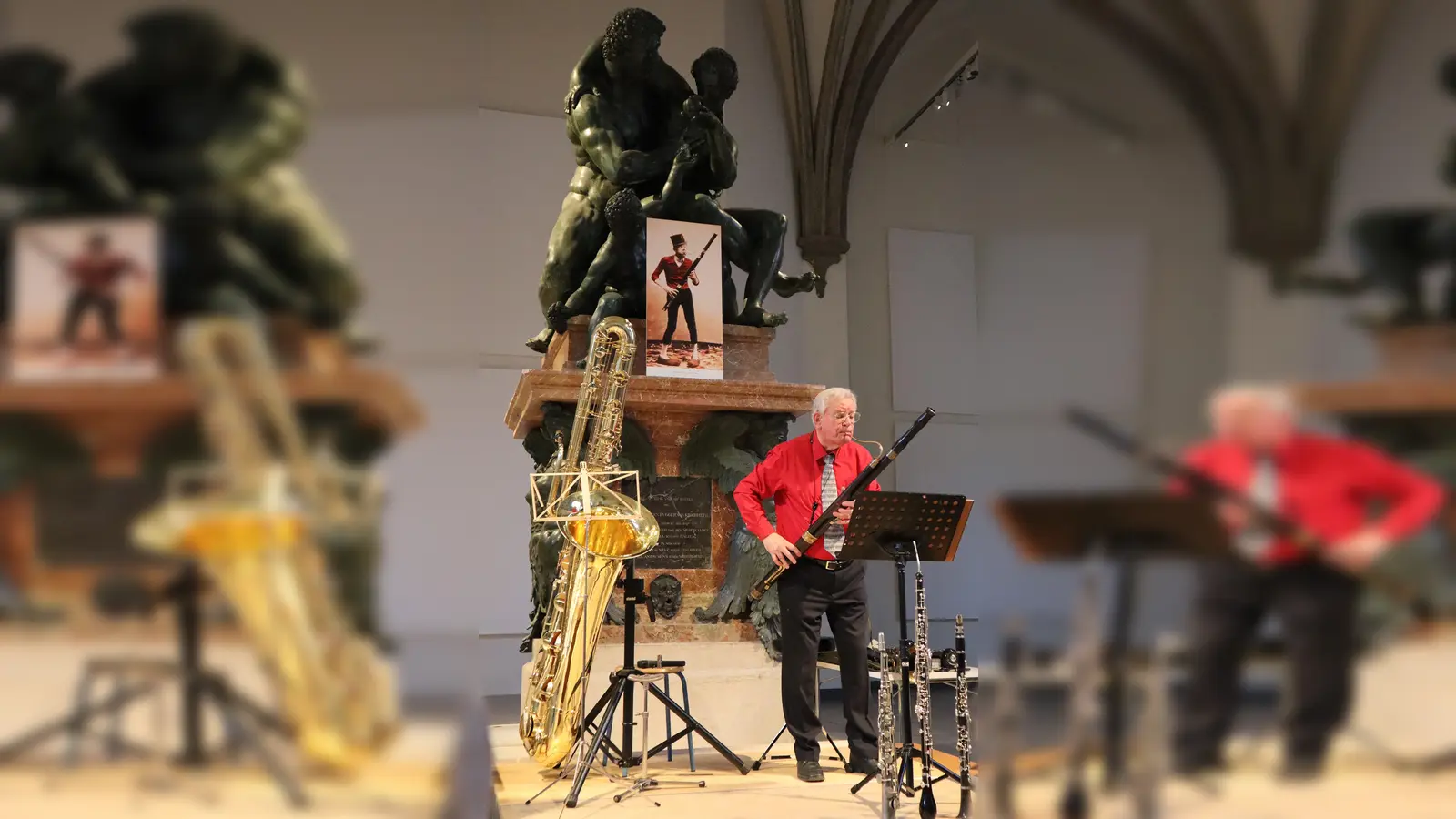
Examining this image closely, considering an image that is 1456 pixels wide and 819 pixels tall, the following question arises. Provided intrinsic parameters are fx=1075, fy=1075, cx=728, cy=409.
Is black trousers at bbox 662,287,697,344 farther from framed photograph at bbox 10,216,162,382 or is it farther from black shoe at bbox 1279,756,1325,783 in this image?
black shoe at bbox 1279,756,1325,783

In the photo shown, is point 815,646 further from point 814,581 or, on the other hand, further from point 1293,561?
point 1293,561

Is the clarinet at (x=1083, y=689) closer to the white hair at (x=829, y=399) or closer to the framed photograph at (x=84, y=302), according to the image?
the framed photograph at (x=84, y=302)

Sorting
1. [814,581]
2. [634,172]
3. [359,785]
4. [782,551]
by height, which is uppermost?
[634,172]

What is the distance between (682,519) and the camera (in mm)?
7418

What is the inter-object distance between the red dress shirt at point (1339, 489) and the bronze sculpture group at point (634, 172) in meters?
6.98

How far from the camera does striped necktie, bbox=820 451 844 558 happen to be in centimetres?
592

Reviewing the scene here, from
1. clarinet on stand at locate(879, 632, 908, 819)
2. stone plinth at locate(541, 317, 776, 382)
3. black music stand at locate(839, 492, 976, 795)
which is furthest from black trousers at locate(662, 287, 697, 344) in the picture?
clarinet on stand at locate(879, 632, 908, 819)

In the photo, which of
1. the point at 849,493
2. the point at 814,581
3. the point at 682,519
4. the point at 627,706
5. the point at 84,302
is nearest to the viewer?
the point at 84,302

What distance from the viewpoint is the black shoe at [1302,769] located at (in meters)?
0.60

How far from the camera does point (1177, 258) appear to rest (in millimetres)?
700

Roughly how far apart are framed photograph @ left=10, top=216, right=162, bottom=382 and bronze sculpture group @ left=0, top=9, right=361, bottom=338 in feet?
0.03

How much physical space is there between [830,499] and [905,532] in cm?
122

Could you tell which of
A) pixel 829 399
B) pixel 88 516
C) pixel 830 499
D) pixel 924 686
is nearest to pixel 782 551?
pixel 830 499

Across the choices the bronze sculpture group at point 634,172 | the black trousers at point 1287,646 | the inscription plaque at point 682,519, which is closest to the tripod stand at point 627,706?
the inscription plaque at point 682,519
